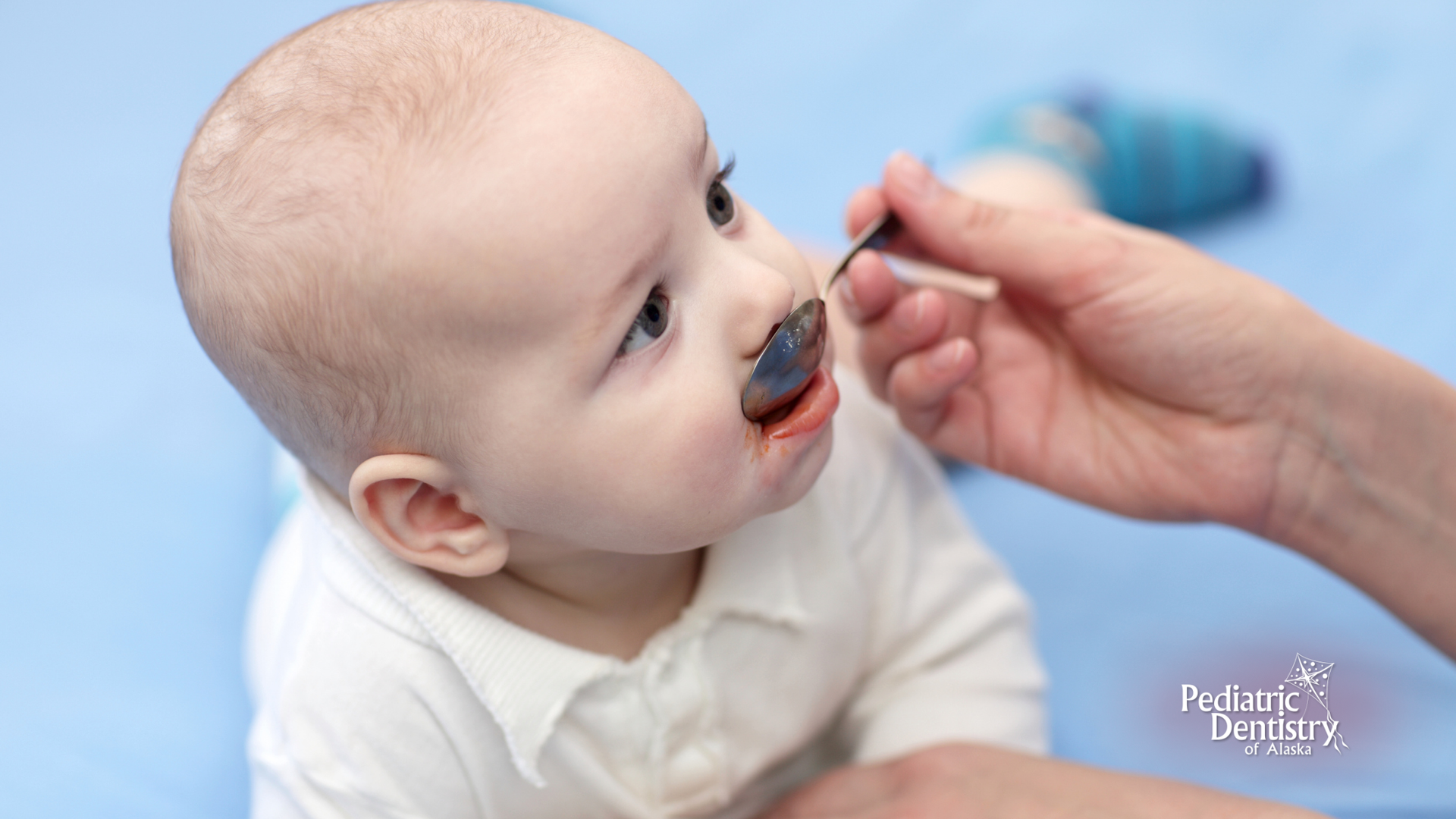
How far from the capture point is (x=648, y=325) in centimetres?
65

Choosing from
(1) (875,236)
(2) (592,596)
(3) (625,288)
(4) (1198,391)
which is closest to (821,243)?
(1) (875,236)

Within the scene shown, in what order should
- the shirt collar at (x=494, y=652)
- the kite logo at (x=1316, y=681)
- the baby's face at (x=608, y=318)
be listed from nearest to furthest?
1. the baby's face at (x=608, y=318)
2. the shirt collar at (x=494, y=652)
3. the kite logo at (x=1316, y=681)

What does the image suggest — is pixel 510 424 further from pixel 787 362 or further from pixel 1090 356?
pixel 1090 356

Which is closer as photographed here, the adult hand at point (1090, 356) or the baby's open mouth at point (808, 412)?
the baby's open mouth at point (808, 412)

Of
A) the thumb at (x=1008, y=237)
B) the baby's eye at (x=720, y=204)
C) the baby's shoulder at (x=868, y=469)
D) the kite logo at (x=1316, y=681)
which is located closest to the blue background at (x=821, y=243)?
A: the kite logo at (x=1316, y=681)

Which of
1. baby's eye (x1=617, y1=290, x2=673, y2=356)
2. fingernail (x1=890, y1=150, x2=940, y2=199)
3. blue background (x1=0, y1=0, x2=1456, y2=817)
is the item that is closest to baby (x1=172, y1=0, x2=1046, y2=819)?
baby's eye (x1=617, y1=290, x2=673, y2=356)

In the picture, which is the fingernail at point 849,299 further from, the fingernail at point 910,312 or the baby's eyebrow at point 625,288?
the baby's eyebrow at point 625,288

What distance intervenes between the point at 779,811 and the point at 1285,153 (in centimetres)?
112

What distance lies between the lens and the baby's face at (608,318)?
607mm

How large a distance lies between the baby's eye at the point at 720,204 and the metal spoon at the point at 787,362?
69 millimetres

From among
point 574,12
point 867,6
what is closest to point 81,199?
point 574,12

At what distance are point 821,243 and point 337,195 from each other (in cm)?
85

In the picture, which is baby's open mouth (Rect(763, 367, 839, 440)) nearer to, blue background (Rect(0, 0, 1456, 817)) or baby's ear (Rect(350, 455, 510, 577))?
baby's ear (Rect(350, 455, 510, 577))

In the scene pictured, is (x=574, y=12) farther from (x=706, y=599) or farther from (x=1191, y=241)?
(x=706, y=599)
